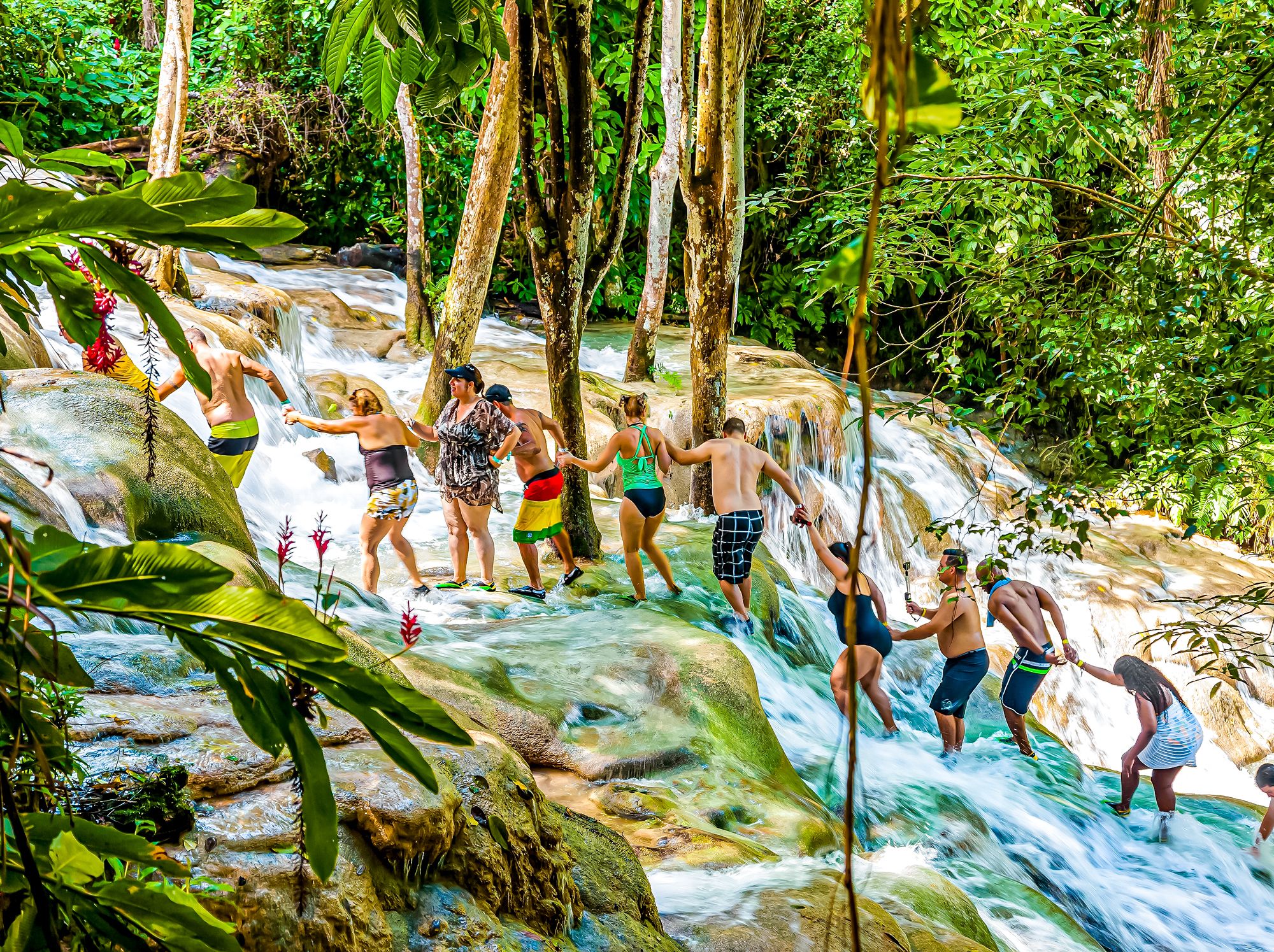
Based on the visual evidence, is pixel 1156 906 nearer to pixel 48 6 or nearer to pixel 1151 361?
pixel 1151 361

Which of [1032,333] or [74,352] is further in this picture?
[74,352]

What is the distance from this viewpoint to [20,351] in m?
7.57

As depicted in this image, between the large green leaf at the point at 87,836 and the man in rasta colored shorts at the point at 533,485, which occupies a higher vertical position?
the large green leaf at the point at 87,836

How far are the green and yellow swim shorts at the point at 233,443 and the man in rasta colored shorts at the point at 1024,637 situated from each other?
5724mm

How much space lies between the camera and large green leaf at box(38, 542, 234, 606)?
121 cm

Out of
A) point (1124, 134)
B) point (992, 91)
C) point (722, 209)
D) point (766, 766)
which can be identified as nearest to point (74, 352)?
point (722, 209)

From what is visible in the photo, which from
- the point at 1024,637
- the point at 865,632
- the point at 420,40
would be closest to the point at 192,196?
the point at 420,40

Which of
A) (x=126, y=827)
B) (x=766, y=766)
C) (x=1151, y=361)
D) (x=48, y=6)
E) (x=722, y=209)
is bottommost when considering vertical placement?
(x=766, y=766)

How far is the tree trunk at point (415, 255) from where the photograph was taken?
1348cm

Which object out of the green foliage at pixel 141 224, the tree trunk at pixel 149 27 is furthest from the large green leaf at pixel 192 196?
the tree trunk at pixel 149 27

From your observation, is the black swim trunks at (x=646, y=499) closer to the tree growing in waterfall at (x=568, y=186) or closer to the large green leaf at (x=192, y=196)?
the tree growing in waterfall at (x=568, y=186)

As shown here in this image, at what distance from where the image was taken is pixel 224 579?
1235 millimetres

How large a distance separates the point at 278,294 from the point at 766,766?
937cm

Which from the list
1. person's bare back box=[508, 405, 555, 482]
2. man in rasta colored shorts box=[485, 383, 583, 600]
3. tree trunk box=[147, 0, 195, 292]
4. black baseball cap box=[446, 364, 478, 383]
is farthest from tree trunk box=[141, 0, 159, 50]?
person's bare back box=[508, 405, 555, 482]
